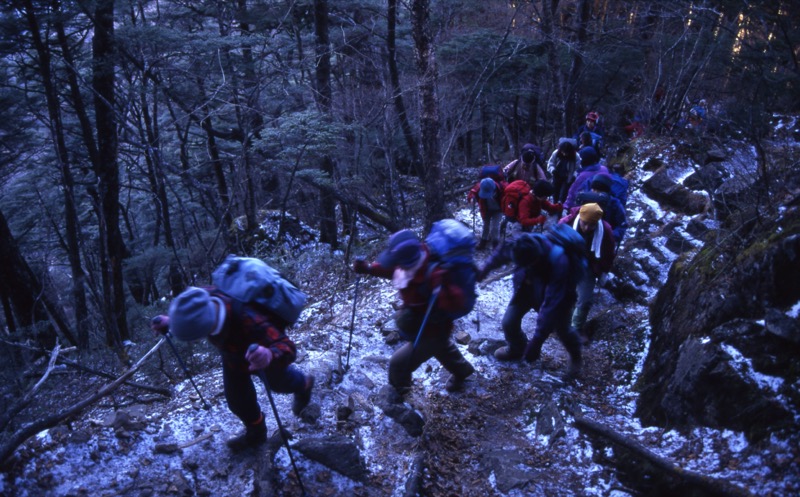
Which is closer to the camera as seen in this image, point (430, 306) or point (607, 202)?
point (430, 306)

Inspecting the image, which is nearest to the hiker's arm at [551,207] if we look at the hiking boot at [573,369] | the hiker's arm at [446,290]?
the hiking boot at [573,369]

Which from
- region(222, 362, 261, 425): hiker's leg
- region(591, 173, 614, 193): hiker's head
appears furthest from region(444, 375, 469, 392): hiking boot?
region(591, 173, 614, 193): hiker's head

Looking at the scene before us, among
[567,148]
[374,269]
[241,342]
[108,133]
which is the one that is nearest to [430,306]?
[374,269]

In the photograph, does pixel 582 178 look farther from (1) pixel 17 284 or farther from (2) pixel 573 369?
(1) pixel 17 284

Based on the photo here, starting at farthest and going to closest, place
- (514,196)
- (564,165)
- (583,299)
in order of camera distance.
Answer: (564,165) → (514,196) → (583,299)

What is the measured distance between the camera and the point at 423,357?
459 centimetres

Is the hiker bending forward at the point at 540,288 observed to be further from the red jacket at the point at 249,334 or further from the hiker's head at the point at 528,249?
the red jacket at the point at 249,334

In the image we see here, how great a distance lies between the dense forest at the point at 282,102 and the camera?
830cm

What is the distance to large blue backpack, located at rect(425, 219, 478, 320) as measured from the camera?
408 cm

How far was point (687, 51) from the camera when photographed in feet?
43.9

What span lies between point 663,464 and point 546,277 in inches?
77.8

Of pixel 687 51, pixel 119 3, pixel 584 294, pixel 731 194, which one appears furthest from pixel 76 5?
pixel 687 51

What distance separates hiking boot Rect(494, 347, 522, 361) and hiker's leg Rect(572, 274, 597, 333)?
1111mm

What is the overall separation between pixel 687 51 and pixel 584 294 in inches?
433
